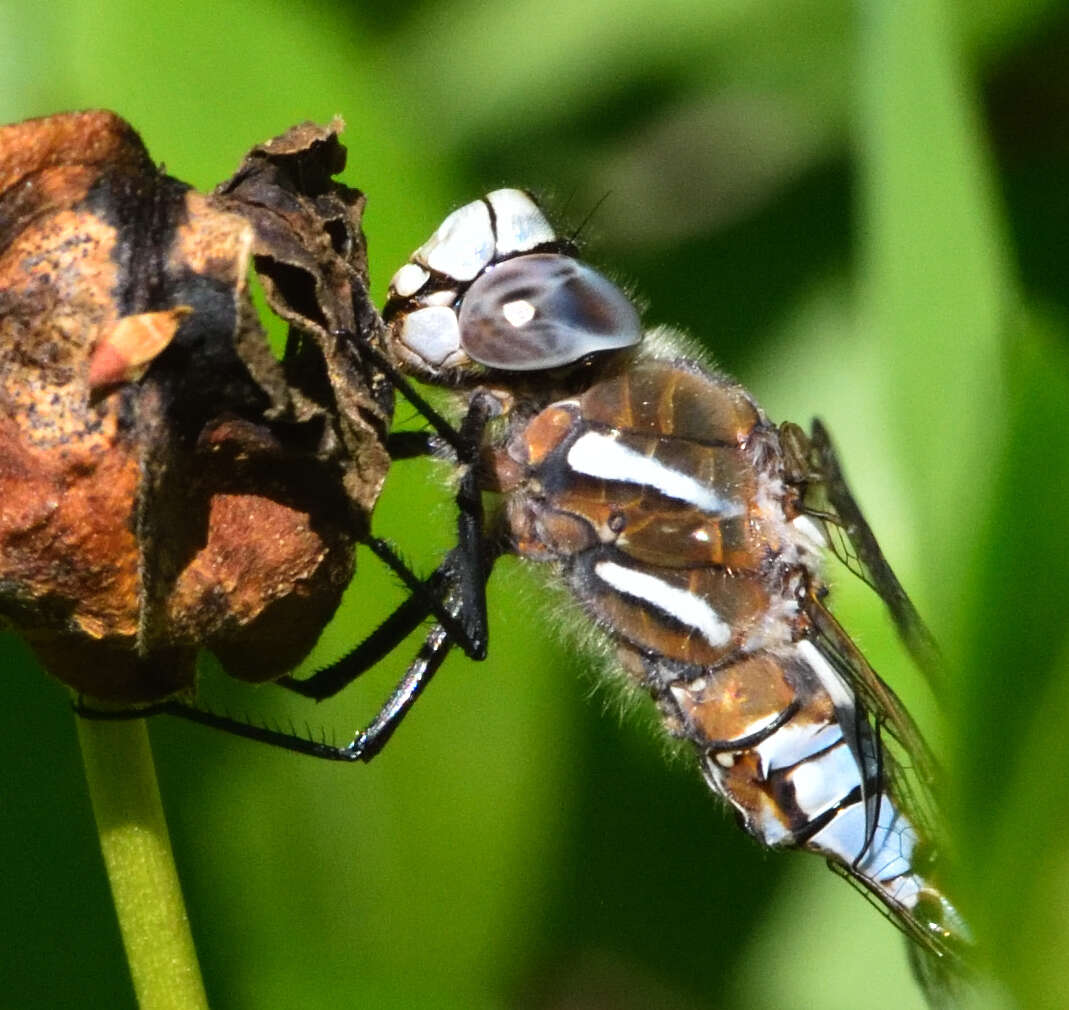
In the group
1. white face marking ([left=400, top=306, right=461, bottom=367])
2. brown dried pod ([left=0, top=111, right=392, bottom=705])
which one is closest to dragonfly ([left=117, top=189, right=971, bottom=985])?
white face marking ([left=400, top=306, right=461, bottom=367])

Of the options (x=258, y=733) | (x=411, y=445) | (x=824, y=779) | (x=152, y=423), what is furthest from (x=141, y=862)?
(x=824, y=779)

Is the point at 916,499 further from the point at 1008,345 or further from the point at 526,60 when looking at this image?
the point at 526,60

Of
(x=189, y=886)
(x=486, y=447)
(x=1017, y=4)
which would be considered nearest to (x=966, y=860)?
(x=486, y=447)

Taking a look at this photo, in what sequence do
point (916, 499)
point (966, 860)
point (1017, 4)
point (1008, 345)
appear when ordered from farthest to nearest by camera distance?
point (1017, 4), point (916, 499), point (1008, 345), point (966, 860)

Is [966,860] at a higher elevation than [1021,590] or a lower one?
lower

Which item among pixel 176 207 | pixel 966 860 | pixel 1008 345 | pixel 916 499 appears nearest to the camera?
pixel 966 860

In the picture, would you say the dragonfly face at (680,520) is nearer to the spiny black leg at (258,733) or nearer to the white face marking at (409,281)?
the white face marking at (409,281)

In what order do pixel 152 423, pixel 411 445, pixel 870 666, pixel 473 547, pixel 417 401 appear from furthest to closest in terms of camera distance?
pixel 870 666 < pixel 473 547 < pixel 411 445 < pixel 417 401 < pixel 152 423

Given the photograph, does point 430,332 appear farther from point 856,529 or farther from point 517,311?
point 856,529
